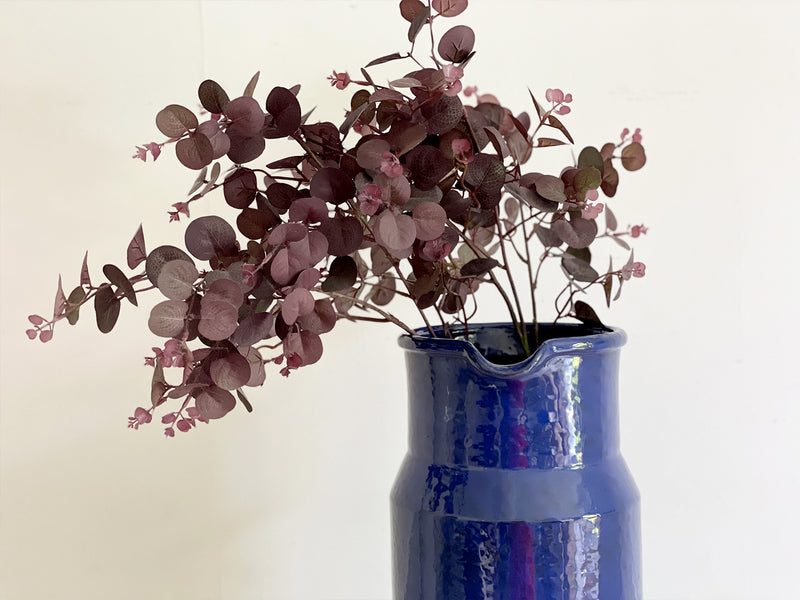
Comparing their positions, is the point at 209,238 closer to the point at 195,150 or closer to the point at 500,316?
the point at 195,150

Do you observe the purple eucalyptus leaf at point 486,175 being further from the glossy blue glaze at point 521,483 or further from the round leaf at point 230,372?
the round leaf at point 230,372

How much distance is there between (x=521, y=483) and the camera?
0.69 m

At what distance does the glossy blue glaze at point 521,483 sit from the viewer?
68 cm

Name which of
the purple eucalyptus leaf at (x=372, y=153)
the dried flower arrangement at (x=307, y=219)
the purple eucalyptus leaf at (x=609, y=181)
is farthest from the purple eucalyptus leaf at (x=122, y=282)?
the purple eucalyptus leaf at (x=609, y=181)

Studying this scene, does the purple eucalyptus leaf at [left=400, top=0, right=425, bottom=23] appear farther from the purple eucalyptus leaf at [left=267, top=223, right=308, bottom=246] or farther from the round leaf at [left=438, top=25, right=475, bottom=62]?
the purple eucalyptus leaf at [left=267, top=223, right=308, bottom=246]

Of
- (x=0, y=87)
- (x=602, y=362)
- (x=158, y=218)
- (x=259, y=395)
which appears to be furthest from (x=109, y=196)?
(x=602, y=362)

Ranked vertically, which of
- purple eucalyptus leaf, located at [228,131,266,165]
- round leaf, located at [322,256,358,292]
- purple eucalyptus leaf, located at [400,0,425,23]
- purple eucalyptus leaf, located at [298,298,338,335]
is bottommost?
purple eucalyptus leaf, located at [298,298,338,335]

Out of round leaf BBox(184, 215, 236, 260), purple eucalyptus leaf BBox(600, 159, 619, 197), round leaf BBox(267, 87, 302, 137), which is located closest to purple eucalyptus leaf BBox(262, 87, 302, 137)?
round leaf BBox(267, 87, 302, 137)

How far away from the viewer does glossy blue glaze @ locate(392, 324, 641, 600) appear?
681 millimetres

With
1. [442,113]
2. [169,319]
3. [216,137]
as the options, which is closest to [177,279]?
[169,319]

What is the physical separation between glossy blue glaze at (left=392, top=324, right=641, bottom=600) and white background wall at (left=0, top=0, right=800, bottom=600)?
40 centimetres

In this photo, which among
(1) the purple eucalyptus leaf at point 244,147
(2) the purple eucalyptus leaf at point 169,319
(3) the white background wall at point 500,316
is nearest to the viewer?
(2) the purple eucalyptus leaf at point 169,319

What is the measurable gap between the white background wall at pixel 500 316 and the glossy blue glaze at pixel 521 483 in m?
0.40

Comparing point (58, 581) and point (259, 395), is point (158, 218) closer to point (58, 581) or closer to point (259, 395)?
point (259, 395)
